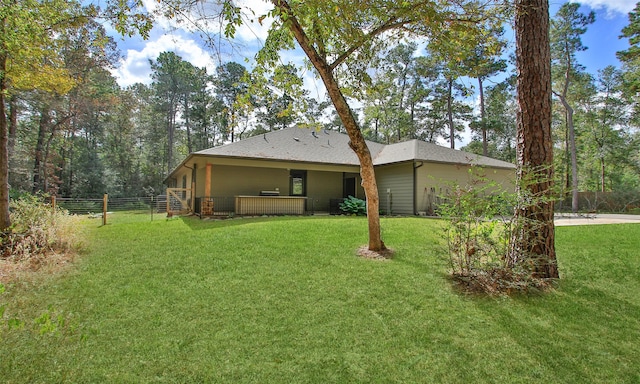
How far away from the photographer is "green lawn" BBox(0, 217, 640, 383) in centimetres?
239

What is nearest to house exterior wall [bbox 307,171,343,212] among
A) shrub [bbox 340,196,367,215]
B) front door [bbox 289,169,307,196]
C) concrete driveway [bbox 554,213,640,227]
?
front door [bbox 289,169,307,196]

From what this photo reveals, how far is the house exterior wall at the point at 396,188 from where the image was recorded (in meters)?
13.0

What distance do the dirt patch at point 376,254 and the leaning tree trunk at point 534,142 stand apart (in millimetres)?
1913

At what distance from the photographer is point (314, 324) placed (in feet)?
10.2

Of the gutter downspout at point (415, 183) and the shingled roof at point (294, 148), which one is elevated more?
the shingled roof at point (294, 148)

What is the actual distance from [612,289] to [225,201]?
11933mm

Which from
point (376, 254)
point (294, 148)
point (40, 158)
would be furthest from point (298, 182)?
point (40, 158)

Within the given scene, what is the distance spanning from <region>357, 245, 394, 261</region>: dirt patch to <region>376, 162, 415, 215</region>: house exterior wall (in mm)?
7508

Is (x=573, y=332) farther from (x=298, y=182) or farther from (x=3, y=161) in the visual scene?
(x=298, y=182)

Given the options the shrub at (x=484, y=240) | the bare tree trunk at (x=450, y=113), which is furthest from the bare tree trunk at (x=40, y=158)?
the bare tree trunk at (x=450, y=113)

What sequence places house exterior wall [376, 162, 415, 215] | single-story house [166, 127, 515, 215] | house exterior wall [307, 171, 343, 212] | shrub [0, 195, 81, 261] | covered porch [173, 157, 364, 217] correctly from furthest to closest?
house exterior wall [307, 171, 343, 212], house exterior wall [376, 162, 415, 215], single-story house [166, 127, 515, 215], covered porch [173, 157, 364, 217], shrub [0, 195, 81, 261]

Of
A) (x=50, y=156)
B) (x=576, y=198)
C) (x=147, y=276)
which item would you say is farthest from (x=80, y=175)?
(x=576, y=198)

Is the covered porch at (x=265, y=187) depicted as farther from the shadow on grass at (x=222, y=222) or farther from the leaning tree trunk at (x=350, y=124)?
the leaning tree trunk at (x=350, y=124)

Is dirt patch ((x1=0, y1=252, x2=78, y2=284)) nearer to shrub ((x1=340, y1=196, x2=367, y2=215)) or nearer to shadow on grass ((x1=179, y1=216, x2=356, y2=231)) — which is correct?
shadow on grass ((x1=179, y1=216, x2=356, y2=231))
